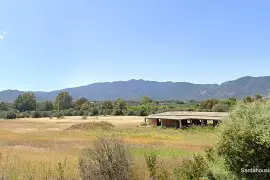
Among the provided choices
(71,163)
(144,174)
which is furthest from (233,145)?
(71,163)

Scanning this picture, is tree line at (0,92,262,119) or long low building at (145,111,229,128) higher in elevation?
tree line at (0,92,262,119)

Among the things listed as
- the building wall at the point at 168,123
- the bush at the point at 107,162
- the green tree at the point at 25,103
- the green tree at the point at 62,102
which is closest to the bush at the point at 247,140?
the bush at the point at 107,162

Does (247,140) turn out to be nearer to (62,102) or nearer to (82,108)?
(82,108)

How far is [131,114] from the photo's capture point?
123062mm

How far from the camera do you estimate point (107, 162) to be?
11062 millimetres

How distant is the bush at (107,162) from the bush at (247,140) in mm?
3348

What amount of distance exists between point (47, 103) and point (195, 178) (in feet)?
559

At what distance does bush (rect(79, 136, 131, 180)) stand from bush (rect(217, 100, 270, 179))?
335cm

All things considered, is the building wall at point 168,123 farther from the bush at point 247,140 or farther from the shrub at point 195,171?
the bush at point 247,140

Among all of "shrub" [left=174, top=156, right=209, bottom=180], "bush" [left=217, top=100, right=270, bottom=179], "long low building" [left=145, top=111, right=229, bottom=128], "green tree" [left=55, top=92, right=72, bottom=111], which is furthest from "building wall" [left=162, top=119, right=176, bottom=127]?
"green tree" [left=55, top=92, right=72, bottom=111]

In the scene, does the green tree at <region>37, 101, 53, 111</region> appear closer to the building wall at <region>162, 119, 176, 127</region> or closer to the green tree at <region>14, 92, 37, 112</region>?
the green tree at <region>14, 92, 37, 112</region>

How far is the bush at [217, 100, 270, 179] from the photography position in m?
8.62

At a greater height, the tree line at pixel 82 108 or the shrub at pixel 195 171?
the tree line at pixel 82 108

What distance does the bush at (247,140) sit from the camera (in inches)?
339
